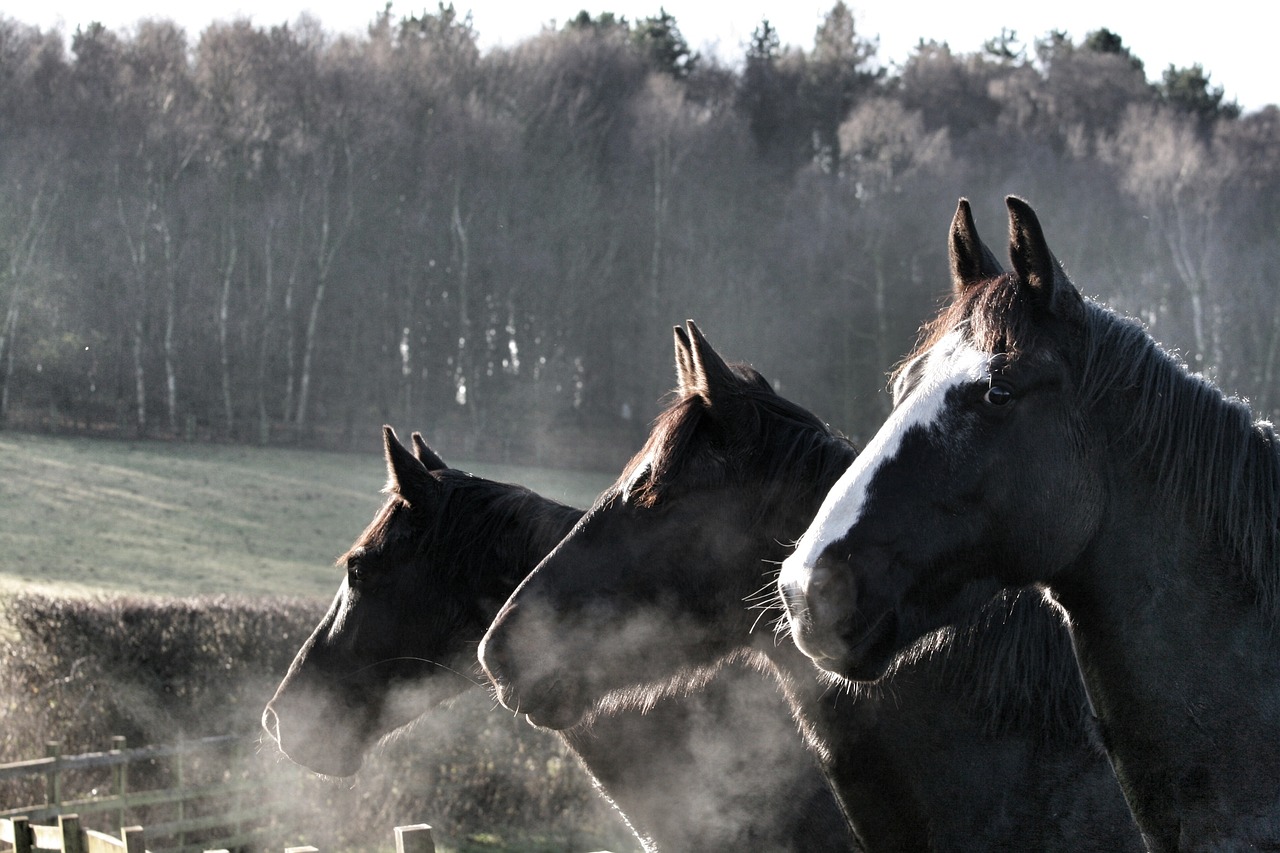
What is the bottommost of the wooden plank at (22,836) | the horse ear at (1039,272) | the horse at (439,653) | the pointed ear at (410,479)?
the wooden plank at (22,836)

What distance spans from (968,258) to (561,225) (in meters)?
35.4

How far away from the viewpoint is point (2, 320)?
69.2 ft

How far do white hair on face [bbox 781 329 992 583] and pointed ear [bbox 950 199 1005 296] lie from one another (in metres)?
0.20

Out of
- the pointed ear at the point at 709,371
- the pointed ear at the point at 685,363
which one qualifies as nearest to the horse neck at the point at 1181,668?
the pointed ear at the point at 709,371

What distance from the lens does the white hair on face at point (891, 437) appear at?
7.84 ft

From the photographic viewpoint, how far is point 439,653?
198 inches

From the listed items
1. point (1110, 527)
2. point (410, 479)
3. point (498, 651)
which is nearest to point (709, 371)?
point (498, 651)

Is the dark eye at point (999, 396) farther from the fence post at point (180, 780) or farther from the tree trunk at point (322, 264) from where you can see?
the tree trunk at point (322, 264)

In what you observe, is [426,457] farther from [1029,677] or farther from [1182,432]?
[1182,432]

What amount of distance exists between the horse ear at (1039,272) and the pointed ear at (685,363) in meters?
1.32

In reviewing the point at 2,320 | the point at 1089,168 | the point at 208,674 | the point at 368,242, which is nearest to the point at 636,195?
the point at 368,242

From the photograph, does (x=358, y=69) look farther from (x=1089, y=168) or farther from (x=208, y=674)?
(x=208, y=674)

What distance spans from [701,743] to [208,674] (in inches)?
351

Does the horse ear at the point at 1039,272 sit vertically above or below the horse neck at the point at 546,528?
above
